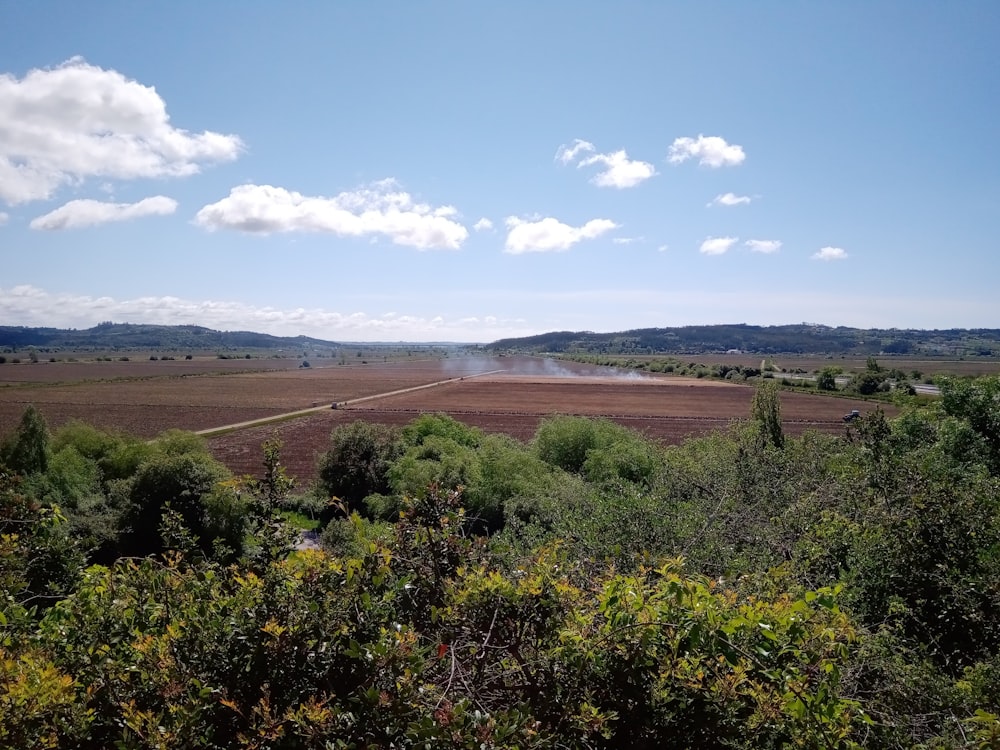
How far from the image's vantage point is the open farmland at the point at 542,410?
47.0 metres

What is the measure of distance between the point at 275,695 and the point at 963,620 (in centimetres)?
804

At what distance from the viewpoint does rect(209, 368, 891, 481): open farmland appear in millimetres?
46950

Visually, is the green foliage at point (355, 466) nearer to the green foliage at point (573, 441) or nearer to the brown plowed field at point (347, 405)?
the brown plowed field at point (347, 405)

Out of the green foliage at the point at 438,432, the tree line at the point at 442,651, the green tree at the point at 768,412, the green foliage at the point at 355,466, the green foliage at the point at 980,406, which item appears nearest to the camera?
the tree line at the point at 442,651

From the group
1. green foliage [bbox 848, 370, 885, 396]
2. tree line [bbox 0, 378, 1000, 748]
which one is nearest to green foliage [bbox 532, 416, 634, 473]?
tree line [bbox 0, 378, 1000, 748]

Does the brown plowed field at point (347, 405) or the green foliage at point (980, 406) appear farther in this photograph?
the brown plowed field at point (347, 405)

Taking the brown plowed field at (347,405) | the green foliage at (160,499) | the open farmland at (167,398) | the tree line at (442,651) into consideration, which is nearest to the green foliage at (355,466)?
the brown plowed field at (347,405)

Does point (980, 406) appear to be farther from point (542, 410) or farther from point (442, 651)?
point (542, 410)

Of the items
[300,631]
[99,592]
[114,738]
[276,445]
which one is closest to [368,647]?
[300,631]

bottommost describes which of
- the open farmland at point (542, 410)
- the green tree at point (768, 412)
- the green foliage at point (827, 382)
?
the open farmland at point (542, 410)

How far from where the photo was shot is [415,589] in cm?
370

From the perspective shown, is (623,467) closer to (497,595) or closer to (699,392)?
(497,595)

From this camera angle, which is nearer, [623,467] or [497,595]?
[497,595]

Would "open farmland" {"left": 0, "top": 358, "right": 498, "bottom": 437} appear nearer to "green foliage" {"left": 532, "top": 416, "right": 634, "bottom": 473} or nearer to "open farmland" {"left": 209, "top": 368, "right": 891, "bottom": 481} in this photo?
"open farmland" {"left": 209, "top": 368, "right": 891, "bottom": 481}
